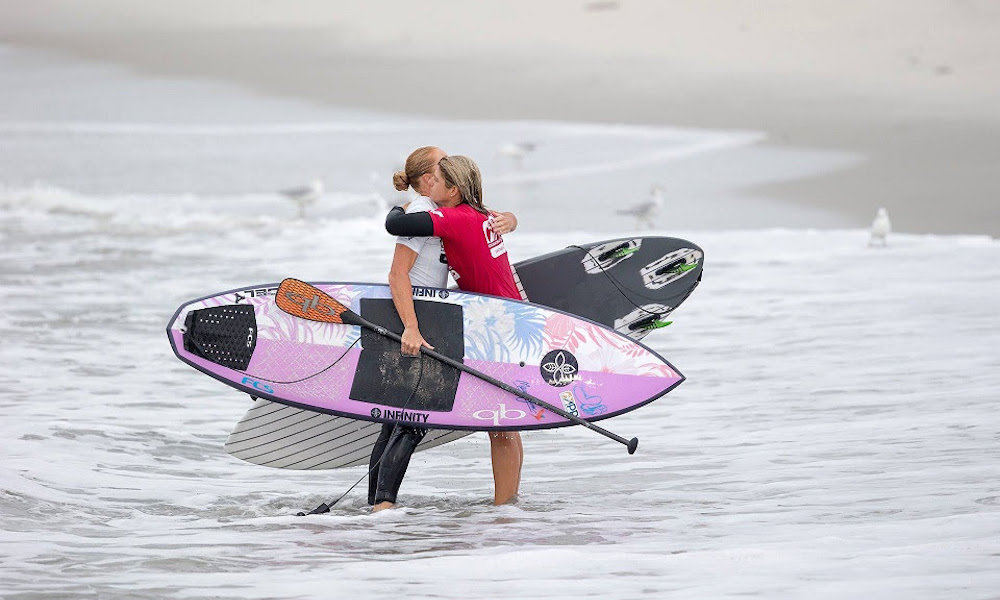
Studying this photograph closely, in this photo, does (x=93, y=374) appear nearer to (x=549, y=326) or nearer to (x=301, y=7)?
(x=549, y=326)

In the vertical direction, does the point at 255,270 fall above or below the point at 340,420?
above

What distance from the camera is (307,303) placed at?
451 centimetres

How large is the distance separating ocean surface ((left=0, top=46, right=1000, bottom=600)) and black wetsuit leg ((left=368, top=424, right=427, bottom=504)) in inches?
3.0

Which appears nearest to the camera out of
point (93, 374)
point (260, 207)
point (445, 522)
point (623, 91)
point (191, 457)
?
point (445, 522)

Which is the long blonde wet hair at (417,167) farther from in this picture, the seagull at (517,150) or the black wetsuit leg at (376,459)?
the seagull at (517,150)

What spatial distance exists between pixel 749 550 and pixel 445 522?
3.37 feet

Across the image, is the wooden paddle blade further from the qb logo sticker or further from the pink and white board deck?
the qb logo sticker

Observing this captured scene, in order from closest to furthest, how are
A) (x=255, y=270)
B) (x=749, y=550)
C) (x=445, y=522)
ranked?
(x=749, y=550)
(x=445, y=522)
(x=255, y=270)

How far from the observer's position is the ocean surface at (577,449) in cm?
354

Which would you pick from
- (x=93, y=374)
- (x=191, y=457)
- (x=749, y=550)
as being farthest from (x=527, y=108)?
(x=749, y=550)

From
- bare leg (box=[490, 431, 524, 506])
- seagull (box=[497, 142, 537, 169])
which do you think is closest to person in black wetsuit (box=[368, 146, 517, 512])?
bare leg (box=[490, 431, 524, 506])

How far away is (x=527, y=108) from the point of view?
66.1 ft

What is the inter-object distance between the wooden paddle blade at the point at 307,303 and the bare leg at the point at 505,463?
65 cm

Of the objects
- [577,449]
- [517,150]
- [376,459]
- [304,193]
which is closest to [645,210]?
[304,193]
